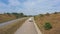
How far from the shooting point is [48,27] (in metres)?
28.0

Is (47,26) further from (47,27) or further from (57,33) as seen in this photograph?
(57,33)

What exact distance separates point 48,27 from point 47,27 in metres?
0.25

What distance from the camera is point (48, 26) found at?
2792 centimetres

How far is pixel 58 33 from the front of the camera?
2011 centimetres

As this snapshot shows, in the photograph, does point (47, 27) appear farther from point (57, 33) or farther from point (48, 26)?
point (57, 33)

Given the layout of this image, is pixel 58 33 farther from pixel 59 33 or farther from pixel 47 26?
pixel 47 26

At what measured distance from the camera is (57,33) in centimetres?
2028

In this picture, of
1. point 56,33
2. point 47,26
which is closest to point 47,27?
point 47,26

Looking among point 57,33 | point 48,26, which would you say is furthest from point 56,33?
point 48,26

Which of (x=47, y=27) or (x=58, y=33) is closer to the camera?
(x=58, y=33)

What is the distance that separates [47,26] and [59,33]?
325 inches

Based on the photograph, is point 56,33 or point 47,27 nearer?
point 56,33

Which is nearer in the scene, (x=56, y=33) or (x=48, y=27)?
(x=56, y=33)

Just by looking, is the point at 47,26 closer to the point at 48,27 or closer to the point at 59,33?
the point at 48,27
